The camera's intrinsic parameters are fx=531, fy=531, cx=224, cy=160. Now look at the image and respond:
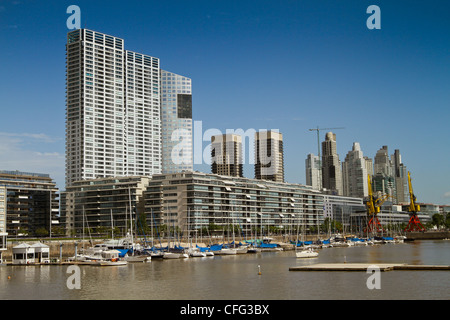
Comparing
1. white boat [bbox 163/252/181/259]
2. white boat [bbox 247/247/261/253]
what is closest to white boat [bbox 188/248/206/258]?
white boat [bbox 163/252/181/259]

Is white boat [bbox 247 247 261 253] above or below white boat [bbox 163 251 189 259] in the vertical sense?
below

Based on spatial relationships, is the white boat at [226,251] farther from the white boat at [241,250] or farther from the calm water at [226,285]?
the calm water at [226,285]

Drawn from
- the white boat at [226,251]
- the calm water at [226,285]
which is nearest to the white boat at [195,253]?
the white boat at [226,251]

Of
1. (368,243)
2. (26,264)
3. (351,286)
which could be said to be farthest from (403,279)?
(368,243)

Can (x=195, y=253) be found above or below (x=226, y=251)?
above

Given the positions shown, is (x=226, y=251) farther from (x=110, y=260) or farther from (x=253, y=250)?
(x=110, y=260)

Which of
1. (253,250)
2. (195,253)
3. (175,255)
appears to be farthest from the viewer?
(253,250)

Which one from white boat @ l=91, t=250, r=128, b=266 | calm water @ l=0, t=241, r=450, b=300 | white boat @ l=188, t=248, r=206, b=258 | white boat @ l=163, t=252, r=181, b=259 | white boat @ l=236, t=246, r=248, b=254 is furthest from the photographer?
white boat @ l=236, t=246, r=248, b=254

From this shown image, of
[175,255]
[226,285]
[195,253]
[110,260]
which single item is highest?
[226,285]

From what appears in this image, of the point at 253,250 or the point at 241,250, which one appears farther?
the point at 253,250

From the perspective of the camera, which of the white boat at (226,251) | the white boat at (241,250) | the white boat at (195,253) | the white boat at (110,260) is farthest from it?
the white boat at (241,250)

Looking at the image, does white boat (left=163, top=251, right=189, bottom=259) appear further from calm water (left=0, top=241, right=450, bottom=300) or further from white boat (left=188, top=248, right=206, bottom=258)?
calm water (left=0, top=241, right=450, bottom=300)

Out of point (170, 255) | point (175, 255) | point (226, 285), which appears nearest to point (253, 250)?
point (175, 255)
